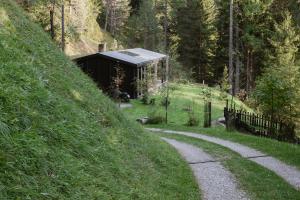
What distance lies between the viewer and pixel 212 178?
1245 cm

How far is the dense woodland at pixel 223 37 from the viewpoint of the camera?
23.5 m

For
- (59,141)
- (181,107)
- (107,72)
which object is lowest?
(181,107)

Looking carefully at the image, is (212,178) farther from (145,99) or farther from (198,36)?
(198,36)

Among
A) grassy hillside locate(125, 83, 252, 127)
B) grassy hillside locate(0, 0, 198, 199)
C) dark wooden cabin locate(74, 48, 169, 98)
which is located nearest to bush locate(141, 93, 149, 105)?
grassy hillside locate(125, 83, 252, 127)

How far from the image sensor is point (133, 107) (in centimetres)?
3366

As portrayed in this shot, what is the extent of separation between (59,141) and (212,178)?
6.75 meters

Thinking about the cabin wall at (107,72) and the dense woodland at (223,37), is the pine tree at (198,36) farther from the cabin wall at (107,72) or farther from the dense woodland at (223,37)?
the cabin wall at (107,72)

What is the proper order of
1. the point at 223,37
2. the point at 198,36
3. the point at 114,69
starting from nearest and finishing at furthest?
the point at 114,69
the point at 223,37
the point at 198,36

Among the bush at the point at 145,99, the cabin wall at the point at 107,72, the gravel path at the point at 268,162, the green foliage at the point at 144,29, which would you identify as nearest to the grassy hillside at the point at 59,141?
the gravel path at the point at 268,162

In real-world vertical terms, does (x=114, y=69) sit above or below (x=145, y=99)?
above

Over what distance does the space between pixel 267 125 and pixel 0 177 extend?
19.2m

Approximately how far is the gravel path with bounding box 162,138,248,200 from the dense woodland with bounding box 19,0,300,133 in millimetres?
8167

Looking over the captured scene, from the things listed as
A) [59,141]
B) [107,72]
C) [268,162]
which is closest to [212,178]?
[268,162]

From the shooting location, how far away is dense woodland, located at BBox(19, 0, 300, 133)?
23.5m
